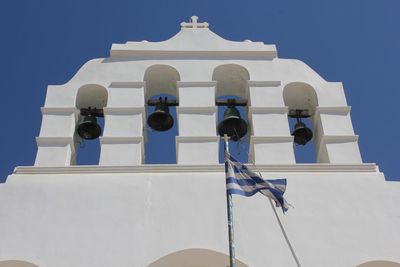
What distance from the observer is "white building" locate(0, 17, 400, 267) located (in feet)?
38.3

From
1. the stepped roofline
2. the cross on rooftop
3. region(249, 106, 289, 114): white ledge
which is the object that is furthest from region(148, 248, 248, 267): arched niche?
the cross on rooftop

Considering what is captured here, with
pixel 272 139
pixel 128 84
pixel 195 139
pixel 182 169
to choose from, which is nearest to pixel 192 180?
pixel 182 169

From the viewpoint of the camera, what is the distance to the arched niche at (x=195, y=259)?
1159cm

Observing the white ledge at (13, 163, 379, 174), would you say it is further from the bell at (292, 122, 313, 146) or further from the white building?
the bell at (292, 122, 313, 146)

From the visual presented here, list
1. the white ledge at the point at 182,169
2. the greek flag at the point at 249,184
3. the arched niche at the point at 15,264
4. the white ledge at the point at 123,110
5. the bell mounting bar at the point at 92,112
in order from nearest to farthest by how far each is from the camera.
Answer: the greek flag at the point at 249,184, the arched niche at the point at 15,264, the white ledge at the point at 182,169, the white ledge at the point at 123,110, the bell mounting bar at the point at 92,112

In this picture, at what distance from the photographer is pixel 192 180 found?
41.3ft

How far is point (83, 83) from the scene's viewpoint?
46.6 ft

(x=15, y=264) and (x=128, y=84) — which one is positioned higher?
(x=128, y=84)

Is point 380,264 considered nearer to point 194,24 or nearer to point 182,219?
point 182,219

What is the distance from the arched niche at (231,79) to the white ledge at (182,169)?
81.7 inches

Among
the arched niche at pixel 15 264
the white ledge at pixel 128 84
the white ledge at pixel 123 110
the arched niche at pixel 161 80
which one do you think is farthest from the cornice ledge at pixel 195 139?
the arched niche at pixel 15 264

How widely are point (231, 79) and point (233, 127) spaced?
0.97 metres

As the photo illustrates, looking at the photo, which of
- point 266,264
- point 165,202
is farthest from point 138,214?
point 266,264

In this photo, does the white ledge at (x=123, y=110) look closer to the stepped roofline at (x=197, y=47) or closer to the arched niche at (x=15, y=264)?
the stepped roofline at (x=197, y=47)
